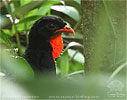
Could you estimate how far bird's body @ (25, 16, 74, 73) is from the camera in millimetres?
782

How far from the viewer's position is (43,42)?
814mm

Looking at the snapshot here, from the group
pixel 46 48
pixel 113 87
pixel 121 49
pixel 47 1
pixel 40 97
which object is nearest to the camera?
pixel 40 97

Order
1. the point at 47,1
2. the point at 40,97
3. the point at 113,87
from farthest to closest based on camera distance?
the point at 47,1 < the point at 113,87 < the point at 40,97

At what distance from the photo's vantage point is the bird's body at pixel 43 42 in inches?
30.8

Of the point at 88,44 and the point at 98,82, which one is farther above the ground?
the point at 98,82

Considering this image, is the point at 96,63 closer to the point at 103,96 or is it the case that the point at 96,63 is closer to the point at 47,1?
the point at 103,96

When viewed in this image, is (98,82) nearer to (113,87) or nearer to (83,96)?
(83,96)

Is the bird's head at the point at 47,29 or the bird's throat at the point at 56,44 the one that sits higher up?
the bird's head at the point at 47,29

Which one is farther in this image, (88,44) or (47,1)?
(47,1)

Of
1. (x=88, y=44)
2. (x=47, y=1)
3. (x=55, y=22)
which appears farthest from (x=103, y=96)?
(x=47, y=1)

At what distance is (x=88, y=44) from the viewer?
713 millimetres

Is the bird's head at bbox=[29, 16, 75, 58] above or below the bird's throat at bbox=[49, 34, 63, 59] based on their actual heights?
above

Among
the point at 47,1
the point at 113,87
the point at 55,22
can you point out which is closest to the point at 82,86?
the point at 113,87

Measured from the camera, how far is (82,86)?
0.71ft
